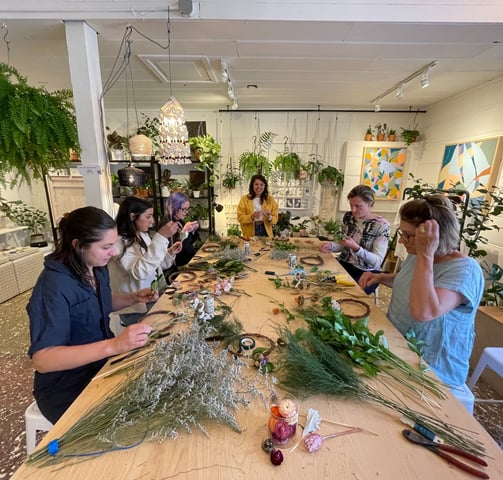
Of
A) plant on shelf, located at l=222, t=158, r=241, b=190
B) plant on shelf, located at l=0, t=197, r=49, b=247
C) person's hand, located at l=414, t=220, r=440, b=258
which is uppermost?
plant on shelf, located at l=222, t=158, r=241, b=190

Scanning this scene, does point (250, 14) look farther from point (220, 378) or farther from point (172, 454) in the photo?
point (172, 454)

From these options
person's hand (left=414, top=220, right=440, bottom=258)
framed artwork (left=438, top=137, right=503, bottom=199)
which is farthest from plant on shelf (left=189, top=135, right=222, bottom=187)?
person's hand (left=414, top=220, right=440, bottom=258)

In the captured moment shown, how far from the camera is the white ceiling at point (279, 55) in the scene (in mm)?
1897

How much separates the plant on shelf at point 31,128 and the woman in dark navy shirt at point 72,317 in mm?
780

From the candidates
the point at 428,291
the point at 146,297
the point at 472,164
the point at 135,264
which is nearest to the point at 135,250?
the point at 135,264

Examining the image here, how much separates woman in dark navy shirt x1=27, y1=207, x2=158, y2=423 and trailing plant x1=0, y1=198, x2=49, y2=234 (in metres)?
4.01

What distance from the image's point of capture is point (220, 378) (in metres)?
0.83

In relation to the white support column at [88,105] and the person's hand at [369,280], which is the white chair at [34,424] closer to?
the white support column at [88,105]

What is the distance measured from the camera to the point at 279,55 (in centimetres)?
240

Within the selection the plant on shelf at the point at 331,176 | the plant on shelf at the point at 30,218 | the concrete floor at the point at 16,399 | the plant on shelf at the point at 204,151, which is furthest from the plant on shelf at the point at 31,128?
the plant on shelf at the point at 331,176

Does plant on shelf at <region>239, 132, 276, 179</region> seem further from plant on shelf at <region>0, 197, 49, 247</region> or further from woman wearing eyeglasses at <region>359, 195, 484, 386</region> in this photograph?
plant on shelf at <region>0, 197, 49, 247</region>

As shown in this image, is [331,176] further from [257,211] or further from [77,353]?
[77,353]

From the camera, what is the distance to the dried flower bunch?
0.68 m

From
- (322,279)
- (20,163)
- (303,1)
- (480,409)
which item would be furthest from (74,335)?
(480,409)
